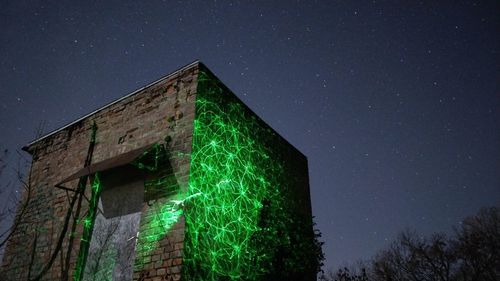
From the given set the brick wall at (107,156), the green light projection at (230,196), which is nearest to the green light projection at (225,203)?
the green light projection at (230,196)

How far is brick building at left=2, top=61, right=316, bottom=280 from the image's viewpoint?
4066 mm

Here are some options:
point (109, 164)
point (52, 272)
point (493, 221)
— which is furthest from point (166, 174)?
point (493, 221)

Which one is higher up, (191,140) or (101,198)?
(191,140)

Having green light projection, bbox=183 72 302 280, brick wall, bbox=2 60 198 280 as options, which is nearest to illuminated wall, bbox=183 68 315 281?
green light projection, bbox=183 72 302 280

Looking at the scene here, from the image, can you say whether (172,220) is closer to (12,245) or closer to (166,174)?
(166,174)

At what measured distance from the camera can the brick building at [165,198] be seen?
4066 mm

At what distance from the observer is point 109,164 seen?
450 centimetres

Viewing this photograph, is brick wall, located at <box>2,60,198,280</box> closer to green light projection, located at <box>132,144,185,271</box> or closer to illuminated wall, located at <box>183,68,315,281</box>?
green light projection, located at <box>132,144,185,271</box>

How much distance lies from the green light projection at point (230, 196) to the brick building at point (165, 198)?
17 mm

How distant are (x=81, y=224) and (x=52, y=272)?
0.74 m

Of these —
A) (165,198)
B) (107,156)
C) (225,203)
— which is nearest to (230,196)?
(225,203)

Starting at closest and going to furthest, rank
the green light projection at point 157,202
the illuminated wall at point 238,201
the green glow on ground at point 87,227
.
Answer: the green light projection at point 157,202, the illuminated wall at point 238,201, the green glow on ground at point 87,227

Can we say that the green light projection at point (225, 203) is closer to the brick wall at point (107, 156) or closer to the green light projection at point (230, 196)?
the green light projection at point (230, 196)

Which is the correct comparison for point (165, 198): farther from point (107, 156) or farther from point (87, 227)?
point (107, 156)
